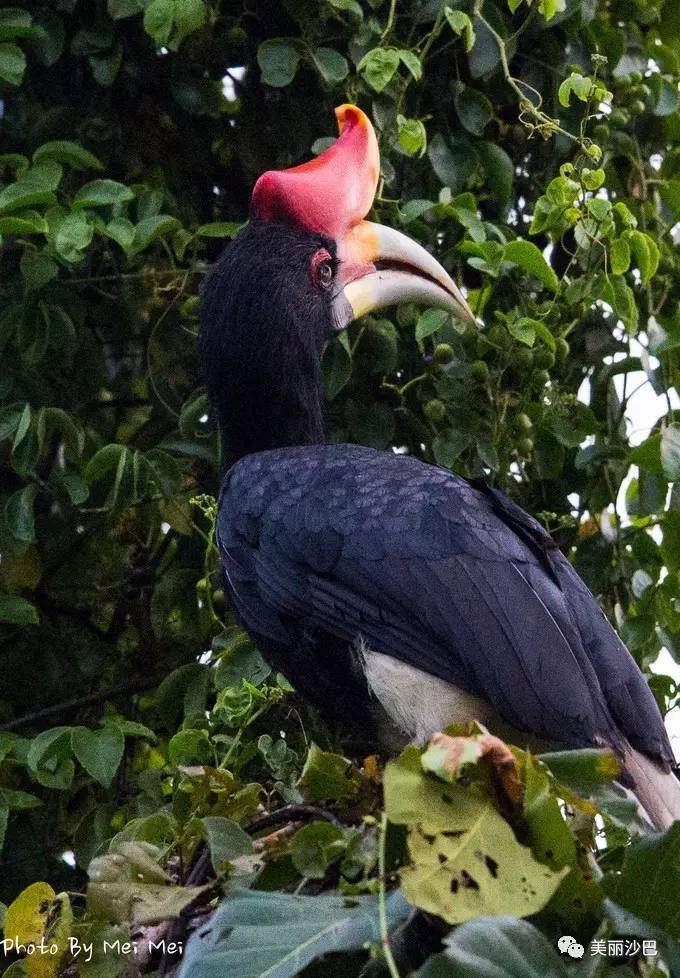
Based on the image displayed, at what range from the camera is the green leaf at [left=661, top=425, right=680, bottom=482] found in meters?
2.45

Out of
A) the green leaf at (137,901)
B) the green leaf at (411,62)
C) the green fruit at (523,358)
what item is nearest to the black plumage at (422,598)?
the green fruit at (523,358)

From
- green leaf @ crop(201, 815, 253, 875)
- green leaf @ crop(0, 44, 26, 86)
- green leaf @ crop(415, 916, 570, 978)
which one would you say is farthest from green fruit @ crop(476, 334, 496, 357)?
green leaf @ crop(415, 916, 570, 978)

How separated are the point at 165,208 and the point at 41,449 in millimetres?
497

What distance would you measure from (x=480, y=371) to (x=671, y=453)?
357mm

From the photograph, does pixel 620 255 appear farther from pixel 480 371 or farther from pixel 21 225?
pixel 21 225

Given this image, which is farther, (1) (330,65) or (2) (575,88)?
(1) (330,65)

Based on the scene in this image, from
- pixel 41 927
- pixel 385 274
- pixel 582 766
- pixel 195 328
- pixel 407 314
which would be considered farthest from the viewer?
pixel 195 328

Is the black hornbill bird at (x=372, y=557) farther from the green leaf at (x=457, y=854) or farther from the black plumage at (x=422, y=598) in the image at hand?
the green leaf at (x=457, y=854)

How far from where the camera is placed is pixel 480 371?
2617mm

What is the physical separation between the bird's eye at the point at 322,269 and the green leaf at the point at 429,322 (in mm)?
215

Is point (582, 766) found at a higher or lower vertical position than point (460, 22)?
lower

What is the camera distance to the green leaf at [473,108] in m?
2.84

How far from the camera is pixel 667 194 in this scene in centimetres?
293

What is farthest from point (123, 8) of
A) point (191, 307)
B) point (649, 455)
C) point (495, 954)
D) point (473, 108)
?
point (495, 954)
